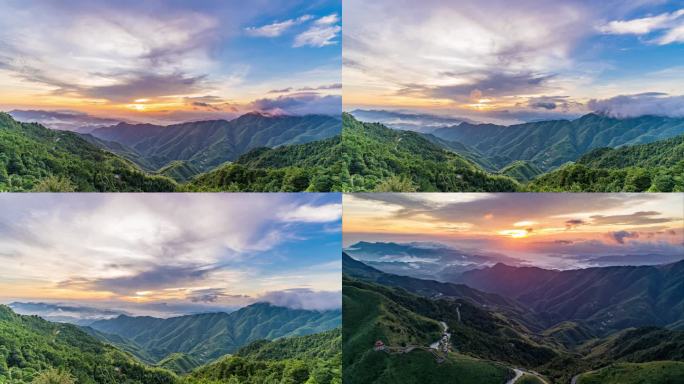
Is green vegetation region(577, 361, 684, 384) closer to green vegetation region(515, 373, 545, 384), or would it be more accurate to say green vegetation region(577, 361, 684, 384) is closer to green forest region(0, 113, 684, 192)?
green vegetation region(515, 373, 545, 384)

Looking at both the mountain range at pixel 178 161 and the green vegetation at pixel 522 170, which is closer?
the mountain range at pixel 178 161

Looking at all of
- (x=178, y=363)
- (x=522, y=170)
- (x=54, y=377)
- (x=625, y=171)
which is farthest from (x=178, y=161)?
(x=625, y=171)

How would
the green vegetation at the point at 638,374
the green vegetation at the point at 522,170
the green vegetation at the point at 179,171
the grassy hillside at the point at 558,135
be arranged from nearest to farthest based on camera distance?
1. the green vegetation at the point at 638,374
2. the grassy hillside at the point at 558,135
3. the green vegetation at the point at 179,171
4. the green vegetation at the point at 522,170

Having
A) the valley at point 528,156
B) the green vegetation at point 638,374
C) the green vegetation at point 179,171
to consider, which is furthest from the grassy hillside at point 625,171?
the green vegetation at point 179,171

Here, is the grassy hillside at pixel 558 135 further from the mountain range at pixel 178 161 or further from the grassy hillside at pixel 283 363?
the grassy hillside at pixel 283 363

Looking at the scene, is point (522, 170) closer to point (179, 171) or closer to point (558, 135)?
point (558, 135)

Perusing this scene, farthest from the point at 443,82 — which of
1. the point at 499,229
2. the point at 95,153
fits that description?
the point at 95,153

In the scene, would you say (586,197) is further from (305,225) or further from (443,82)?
(305,225)

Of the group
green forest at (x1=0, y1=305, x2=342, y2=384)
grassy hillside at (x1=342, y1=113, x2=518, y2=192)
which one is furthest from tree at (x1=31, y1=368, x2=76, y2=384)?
grassy hillside at (x1=342, y1=113, x2=518, y2=192)
